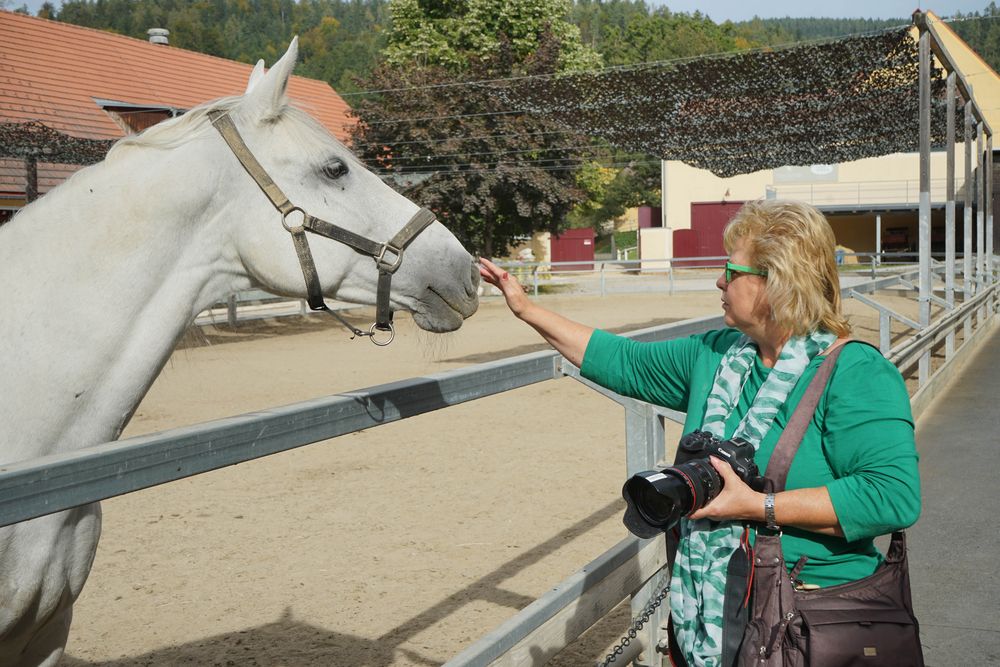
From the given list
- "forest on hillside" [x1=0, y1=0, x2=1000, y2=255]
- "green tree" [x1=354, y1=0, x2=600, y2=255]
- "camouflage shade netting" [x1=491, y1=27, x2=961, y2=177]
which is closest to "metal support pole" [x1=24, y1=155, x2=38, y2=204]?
"forest on hillside" [x1=0, y1=0, x2=1000, y2=255]

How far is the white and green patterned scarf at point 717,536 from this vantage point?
1.72 meters

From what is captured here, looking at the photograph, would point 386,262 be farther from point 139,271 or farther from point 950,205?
point 950,205

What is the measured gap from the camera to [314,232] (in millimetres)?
2127

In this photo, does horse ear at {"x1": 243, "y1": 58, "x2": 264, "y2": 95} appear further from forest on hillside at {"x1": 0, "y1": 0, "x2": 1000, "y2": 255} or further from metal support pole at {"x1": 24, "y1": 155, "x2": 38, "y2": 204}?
metal support pole at {"x1": 24, "y1": 155, "x2": 38, "y2": 204}

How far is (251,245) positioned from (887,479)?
1.50 m

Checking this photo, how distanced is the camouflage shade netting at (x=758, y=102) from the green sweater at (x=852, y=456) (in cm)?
996

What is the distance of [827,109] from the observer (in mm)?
13242

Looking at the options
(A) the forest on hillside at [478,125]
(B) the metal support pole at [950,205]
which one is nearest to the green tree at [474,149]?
(A) the forest on hillside at [478,125]

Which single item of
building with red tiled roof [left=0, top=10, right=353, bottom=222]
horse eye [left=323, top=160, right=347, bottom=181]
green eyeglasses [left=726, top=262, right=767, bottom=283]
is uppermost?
building with red tiled roof [left=0, top=10, right=353, bottom=222]

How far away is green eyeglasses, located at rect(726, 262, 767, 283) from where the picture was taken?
1.83 metres

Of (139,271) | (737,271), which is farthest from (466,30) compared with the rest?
→ (737,271)

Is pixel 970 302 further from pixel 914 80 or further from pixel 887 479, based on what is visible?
pixel 887 479

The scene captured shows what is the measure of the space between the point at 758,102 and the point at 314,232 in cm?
1207

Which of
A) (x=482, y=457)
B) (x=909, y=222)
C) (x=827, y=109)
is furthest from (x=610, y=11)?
(x=482, y=457)
